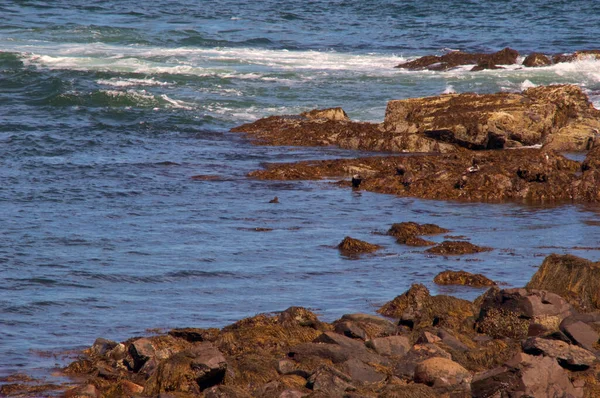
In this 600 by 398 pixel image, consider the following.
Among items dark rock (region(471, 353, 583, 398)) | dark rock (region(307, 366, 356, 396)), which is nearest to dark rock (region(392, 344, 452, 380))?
dark rock (region(307, 366, 356, 396))

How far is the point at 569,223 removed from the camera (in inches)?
592

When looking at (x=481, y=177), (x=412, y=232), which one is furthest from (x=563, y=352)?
(x=481, y=177)

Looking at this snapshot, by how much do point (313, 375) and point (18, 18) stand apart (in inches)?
1770

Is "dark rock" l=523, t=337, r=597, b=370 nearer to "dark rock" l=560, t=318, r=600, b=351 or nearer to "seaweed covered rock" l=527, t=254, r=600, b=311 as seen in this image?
"dark rock" l=560, t=318, r=600, b=351

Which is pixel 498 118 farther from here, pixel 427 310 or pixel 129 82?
pixel 129 82

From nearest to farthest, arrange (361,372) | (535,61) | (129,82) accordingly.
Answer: (361,372)
(129,82)
(535,61)

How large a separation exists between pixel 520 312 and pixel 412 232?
465cm

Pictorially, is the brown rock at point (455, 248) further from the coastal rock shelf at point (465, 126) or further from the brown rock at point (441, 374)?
the coastal rock shelf at point (465, 126)

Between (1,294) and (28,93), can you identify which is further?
(28,93)

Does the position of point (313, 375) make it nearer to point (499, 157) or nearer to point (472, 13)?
point (499, 157)

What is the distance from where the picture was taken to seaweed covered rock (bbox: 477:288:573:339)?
952 cm

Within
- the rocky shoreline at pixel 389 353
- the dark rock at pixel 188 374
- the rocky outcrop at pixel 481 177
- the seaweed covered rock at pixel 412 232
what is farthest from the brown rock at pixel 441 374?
the rocky outcrop at pixel 481 177

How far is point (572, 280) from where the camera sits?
10.5 m

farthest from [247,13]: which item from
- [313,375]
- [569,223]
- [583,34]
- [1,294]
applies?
[313,375]
